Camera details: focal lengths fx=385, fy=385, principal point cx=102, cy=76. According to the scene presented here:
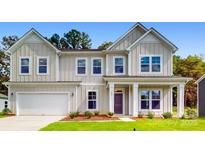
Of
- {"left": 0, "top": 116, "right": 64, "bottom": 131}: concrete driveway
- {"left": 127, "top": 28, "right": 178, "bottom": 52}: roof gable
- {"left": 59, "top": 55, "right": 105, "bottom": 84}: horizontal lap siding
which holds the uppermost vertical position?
{"left": 127, "top": 28, "right": 178, "bottom": 52}: roof gable

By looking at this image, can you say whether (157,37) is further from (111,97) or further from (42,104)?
(42,104)

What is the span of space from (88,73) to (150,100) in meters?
5.04

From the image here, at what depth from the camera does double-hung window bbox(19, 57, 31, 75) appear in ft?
94.5

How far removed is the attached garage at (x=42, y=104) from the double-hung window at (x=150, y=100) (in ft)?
18.0

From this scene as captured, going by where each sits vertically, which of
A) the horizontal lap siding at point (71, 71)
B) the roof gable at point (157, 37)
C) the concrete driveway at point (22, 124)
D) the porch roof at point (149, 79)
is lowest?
the concrete driveway at point (22, 124)

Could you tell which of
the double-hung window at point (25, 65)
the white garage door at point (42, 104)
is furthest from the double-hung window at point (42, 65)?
the white garage door at point (42, 104)

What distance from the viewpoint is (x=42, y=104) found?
28.4m

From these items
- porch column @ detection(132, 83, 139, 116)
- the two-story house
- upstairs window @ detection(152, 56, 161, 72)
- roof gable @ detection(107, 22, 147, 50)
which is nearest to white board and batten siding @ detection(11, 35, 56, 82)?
the two-story house

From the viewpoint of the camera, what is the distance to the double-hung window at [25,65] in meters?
28.8

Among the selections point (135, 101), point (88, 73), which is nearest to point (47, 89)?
point (88, 73)

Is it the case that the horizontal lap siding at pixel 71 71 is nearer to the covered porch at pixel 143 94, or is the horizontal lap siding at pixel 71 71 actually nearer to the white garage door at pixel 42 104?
the white garage door at pixel 42 104

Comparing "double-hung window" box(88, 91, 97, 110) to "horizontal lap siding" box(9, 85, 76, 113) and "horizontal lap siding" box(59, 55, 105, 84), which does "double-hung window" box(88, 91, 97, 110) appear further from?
"horizontal lap siding" box(9, 85, 76, 113)
